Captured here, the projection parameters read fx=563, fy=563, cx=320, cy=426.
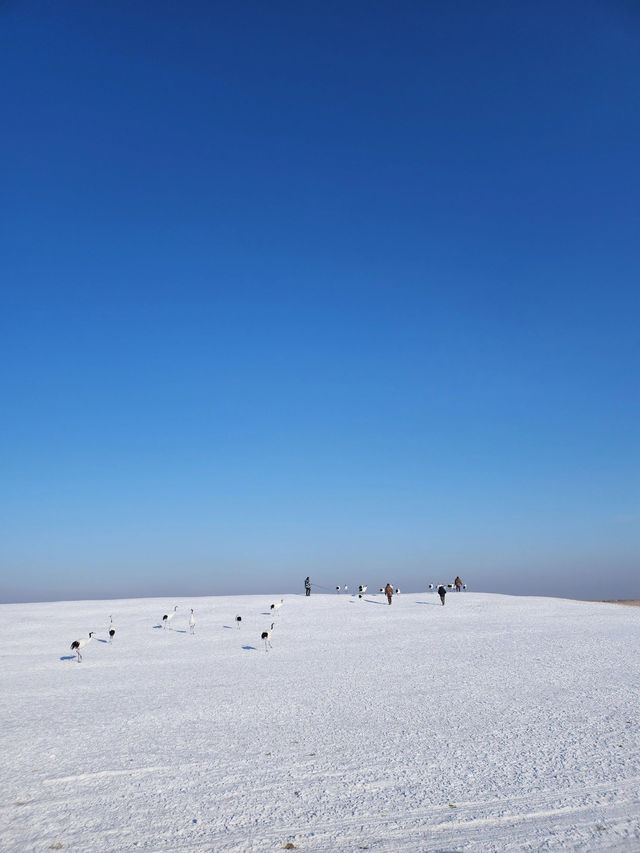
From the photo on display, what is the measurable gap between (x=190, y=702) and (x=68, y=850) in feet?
24.0

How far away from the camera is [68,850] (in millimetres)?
6891

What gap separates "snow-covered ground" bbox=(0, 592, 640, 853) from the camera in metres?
7.20

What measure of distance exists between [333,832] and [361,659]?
12.9 meters

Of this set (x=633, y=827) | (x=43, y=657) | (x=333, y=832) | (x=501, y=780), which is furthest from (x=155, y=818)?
(x=43, y=657)

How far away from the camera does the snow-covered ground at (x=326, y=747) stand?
720cm

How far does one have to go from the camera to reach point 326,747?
10.2 meters

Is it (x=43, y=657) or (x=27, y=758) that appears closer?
(x=27, y=758)

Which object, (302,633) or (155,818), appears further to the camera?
(302,633)

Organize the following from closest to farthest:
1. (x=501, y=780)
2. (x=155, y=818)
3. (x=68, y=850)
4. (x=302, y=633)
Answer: (x=68, y=850) < (x=155, y=818) < (x=501, y=780) < (x=302, y=633)

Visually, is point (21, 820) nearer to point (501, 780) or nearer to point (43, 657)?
point (501, 780)

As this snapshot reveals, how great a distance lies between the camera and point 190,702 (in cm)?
1400

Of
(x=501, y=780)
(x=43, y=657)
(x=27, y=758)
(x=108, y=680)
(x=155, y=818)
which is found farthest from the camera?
(x=43, y=657)

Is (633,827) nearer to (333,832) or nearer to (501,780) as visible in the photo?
(501,780)

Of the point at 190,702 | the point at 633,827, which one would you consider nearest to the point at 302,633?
the point at 190,702
